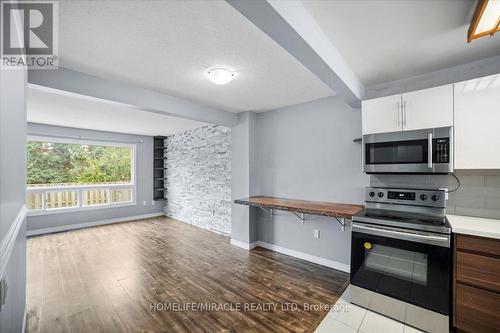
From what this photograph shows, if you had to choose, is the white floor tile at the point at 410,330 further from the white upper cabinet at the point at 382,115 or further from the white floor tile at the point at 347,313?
the white upper cabinet at the point at 382,115

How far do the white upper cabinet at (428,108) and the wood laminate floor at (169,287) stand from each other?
202cm

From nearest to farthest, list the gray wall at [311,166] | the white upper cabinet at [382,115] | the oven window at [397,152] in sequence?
the oven window at [397,152], the white upper cabinet at [382,115], the gray wall at [311,166]

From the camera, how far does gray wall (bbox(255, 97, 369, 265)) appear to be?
9.80 ft

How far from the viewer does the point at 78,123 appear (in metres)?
4.75

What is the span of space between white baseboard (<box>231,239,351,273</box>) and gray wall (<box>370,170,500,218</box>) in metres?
1.43

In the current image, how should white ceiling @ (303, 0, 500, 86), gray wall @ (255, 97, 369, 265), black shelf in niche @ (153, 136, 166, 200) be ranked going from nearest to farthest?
white ceiling @ (303, 0, 500, 86) < gray wall @ (255, 97, 369, 265) < black shelf in niche @ (153, 136, 166, 200)

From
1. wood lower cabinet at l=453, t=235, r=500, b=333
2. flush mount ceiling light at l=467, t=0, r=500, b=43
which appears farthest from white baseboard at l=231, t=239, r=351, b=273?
flush mount ceiling light at l=467, t=0, r=500, b=43

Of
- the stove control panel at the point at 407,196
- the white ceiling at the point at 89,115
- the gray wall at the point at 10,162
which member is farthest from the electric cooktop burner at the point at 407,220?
the white ceiling at the point at 89,115

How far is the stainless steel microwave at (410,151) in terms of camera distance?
2061mm

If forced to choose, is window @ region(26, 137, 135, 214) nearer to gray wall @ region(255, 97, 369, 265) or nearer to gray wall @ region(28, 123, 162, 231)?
gray wall @ region(28, 123, 162, 231)

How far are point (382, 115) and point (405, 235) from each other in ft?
4.14

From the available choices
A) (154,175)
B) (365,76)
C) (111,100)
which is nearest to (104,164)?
(154,175)

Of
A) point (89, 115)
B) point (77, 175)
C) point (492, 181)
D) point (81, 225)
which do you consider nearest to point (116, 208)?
point (81, 225)

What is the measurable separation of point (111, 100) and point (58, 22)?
3.51ft
